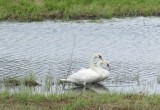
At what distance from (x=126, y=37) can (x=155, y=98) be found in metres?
11.2

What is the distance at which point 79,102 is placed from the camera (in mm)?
10570

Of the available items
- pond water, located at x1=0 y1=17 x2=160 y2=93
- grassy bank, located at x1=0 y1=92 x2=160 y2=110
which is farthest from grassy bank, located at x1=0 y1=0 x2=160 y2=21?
grassy bank, located at x1=0 y1=92 x2=160 y2=110

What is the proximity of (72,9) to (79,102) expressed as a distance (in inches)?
650

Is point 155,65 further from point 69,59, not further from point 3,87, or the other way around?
point 3,87

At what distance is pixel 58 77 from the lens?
49.3 feet

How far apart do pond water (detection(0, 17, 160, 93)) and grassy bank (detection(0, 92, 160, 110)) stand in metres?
2.23

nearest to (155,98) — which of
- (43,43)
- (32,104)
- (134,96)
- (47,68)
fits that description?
(134,96)

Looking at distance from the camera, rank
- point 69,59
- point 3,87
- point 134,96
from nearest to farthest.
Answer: point 134,96 < point 3,87 < point 69,59

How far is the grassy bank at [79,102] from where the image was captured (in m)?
10.5

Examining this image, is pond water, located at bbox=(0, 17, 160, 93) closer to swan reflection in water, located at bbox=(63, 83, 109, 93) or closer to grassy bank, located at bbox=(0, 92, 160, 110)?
swan reflection in water, located at bbox=(63, 83, 109, 93)

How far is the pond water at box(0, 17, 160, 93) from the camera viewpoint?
15352 mm

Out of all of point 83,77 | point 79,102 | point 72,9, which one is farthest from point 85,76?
point 72,9

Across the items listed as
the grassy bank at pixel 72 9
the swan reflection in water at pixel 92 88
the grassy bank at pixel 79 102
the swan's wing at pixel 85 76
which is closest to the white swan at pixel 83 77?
the swan's wing at pixel 85 76

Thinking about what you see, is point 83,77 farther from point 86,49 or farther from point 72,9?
point 72,9
